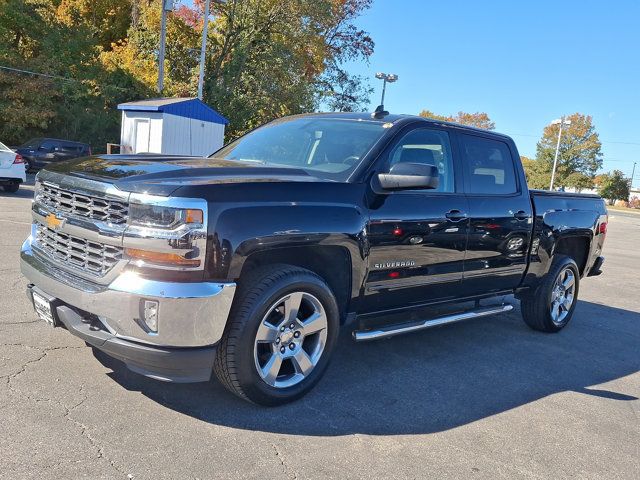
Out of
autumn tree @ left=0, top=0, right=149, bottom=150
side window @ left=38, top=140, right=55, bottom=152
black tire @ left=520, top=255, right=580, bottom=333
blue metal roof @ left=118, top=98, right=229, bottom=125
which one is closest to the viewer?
black tire @ left=520, top=255, right=580, bottom=333

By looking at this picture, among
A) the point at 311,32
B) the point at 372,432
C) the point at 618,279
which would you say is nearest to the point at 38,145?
the point at 311,32

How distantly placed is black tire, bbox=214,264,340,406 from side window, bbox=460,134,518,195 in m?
2.09

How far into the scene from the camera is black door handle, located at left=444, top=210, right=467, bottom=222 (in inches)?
179

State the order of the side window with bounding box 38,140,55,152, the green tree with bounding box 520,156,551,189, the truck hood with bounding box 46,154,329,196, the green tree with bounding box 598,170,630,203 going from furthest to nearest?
the green tree with bounding box 598,170,630,203
the green tree with bounding box 520,156,551,189
the side window with bounding box 38,140,55,152
the truck hood with bounding box 46,154,329,196

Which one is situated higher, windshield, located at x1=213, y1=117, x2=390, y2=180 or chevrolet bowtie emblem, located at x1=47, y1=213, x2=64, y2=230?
windshield, located at x1=213, y1=117, x2=390, y2=180

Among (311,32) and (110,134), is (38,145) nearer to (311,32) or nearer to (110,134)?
(110,134)

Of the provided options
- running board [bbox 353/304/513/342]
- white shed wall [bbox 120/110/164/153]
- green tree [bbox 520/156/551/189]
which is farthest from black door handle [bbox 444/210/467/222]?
green tree [bbox 520/156/551/189]

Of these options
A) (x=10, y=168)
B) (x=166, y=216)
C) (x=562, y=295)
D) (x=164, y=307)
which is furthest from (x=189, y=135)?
(x=164, y=307)

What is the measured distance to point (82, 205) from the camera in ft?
11.1

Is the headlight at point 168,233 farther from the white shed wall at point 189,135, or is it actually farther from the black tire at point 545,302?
the white shed wall at point 189,135

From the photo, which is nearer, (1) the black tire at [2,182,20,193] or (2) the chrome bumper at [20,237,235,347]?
(2) the chrome bumper at [20,237,235,347]

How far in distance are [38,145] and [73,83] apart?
18.8 feet

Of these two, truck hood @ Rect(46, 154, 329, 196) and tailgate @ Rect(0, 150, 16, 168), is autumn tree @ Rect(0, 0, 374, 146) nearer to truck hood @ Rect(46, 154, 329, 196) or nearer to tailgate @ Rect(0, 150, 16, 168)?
tailgate @ Rect(0, 150, 16, 168)

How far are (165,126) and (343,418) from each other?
49.9 feet
